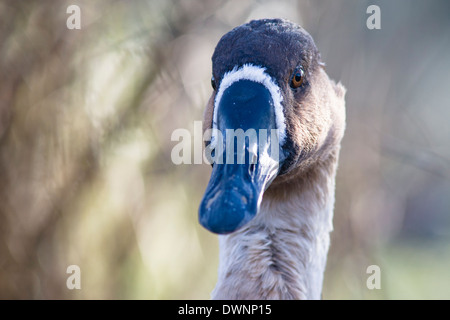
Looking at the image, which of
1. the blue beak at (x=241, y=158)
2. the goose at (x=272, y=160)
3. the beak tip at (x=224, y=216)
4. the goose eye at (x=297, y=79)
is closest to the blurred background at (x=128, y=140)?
the goose at (x=272, y=160)

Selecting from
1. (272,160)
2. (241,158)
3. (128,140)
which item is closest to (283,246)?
(272,160)

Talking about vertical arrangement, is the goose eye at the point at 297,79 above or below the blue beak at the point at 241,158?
above

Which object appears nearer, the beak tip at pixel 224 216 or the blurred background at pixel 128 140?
the beak tip at pixel 224 216

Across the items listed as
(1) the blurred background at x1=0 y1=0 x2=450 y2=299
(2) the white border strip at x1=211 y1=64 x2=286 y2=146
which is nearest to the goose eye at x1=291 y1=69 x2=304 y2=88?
(2) the white border strip at x1=211 y1=64 x2=286 y2=146

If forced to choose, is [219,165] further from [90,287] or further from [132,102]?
[90,287]

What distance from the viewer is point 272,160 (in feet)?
7.34

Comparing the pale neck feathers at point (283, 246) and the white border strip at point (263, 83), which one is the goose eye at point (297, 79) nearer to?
the white border strip at point (263, 83)

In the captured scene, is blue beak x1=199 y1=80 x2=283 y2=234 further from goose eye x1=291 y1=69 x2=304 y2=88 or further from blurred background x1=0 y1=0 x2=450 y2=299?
blurred background x1=0 y1=0 x2=450 y2=299

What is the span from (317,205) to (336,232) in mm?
3375

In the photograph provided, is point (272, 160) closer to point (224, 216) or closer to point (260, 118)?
point (260, 118)

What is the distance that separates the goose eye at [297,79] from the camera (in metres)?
2.48

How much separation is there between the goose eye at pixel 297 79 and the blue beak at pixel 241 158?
24 cm

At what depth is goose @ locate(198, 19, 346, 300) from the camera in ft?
6.82

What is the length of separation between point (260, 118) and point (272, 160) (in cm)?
20
